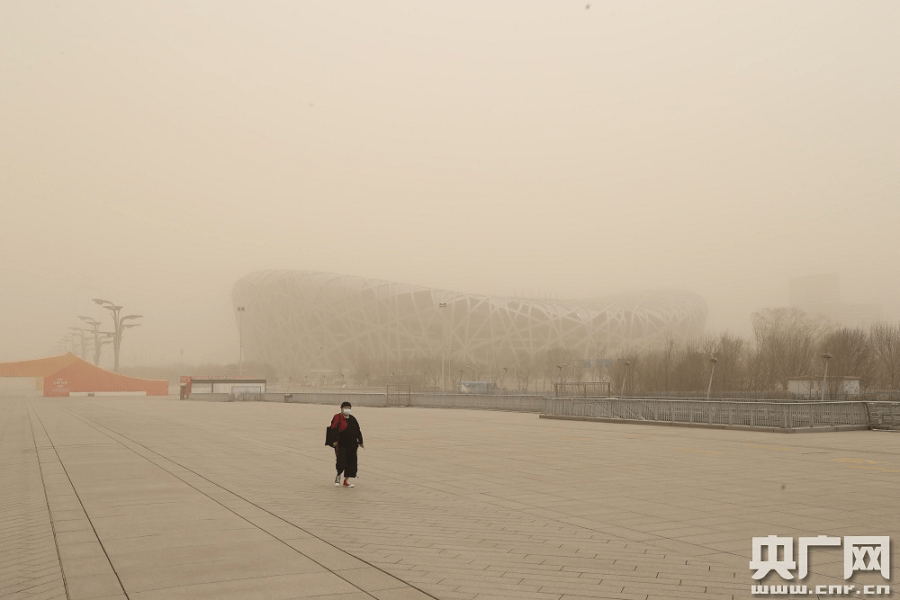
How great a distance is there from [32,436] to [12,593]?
20484 millimetres

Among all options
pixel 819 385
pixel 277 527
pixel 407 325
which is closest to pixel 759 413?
pixel 277 527

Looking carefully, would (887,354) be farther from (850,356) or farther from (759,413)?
(759,413)

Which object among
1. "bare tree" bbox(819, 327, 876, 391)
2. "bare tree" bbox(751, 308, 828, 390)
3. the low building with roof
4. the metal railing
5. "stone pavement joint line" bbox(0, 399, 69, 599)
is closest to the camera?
"stone pavement joint line" bbox(0, 399, 69, 599)

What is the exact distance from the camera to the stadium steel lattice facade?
146 metres

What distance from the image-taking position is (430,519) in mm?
9312

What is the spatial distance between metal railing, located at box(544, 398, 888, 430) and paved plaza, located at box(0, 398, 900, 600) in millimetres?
5641

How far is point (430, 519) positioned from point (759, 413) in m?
19.2

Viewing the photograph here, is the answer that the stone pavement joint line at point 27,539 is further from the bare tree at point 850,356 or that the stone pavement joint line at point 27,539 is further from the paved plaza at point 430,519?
the bare tree at point 850,356

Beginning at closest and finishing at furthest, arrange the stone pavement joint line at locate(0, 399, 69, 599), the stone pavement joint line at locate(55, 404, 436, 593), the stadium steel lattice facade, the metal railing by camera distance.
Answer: the stone pavement joint line at locate(0, 399, 69, 599), the stone pavement joint line at locate(55, 404, 436, 593), the metal railing, the stadium steel lattice facade

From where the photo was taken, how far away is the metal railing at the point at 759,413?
971 inches

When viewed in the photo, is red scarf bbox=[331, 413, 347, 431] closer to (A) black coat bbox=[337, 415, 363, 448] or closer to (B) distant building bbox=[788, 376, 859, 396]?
(A) black coat bbox=[337, 415, 363, 448]

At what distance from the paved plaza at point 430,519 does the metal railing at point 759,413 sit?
18.5 ft

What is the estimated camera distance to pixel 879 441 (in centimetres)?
2070

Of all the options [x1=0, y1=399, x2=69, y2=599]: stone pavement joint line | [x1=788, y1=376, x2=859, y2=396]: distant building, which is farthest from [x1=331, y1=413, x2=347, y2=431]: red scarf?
[x1=788, y1=376, x2=859, y2=396]: distant building
